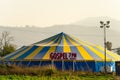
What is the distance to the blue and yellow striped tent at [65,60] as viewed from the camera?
4862cm

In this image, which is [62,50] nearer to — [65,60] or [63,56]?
[65,60]

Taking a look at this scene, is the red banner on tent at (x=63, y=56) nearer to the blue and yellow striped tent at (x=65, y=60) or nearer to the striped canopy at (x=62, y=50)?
→ the blue and yellow striped tent at (x=65, y=60)

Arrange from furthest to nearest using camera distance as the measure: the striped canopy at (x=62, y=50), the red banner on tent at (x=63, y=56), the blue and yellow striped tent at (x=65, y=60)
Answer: the striped canopy at (x=62, y=50) → the blue and yellow striped tent at (x=65, y=60) → the red banner on tent at (x=63, y=56)

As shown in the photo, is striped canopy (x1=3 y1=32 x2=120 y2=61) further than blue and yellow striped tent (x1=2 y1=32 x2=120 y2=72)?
Yes

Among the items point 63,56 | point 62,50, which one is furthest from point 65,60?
point 62,50

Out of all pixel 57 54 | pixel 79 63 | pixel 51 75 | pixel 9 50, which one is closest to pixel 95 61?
pixel 79 63

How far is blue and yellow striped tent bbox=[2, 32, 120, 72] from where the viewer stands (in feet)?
160

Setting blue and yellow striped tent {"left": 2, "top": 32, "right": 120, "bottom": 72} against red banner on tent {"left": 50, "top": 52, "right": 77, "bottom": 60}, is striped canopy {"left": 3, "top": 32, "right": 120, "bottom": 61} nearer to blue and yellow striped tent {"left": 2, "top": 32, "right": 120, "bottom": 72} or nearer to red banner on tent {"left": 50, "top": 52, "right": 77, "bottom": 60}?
blue and yellow striped tent {"left": 2, "top": 32, "right": 120, "bottom": 72}

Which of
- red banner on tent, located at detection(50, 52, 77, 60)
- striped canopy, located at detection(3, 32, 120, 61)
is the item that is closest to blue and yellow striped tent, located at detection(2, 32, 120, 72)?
striped canopy, located at detection(3, 32, 120, 61)

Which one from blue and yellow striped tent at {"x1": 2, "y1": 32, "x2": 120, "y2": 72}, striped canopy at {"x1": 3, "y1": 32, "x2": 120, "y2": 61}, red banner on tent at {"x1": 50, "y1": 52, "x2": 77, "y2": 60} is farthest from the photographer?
striped canopy at {"x1": 3, "y1": 32, "x2": 120, "y2": 61}

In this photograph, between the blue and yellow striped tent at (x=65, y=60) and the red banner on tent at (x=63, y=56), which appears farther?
the blue and yellow striped tent at (x=65, y=60)

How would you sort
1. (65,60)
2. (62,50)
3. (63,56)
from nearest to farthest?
(63,56)
(65,60)
(62,50)

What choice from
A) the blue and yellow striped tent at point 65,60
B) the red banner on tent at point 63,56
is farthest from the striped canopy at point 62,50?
the red banner on tent at point 63,56

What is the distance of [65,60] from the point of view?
48562 millimetres
